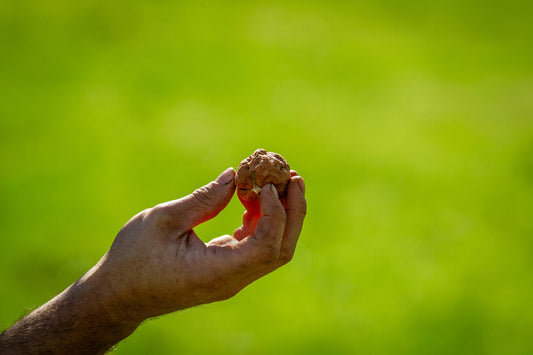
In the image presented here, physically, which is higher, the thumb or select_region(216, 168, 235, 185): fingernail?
select_region(216, 168, 235, 185): fingernail

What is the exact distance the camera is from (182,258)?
1.45 m

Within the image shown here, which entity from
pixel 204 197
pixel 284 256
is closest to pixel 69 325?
pixel 204 197

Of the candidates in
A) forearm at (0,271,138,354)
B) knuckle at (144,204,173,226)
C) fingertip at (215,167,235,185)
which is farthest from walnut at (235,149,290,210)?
forearm at (0,271,138,354)

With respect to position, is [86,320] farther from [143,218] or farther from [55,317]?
[143,218]

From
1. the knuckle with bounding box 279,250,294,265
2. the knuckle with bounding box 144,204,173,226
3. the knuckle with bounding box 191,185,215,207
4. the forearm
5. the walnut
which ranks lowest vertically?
the forearm

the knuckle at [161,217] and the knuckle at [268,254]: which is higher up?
the knuckle at [161,217]

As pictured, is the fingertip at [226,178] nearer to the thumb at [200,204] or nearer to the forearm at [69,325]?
the thumb at [200,204]

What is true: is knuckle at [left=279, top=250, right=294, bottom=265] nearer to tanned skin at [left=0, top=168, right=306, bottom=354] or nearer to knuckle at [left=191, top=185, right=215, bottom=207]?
tanned skin at [left=0, top=168, right=306, bottom=354]

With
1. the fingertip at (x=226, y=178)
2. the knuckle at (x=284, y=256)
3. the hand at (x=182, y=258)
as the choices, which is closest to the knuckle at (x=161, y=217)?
Result: the hand at (x=182, y=258)

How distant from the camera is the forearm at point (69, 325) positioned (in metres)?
1.52

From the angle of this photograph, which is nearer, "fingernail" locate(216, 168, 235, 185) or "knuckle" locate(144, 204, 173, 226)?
"knuckle" locate(144, 204, 173, 226)

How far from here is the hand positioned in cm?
144

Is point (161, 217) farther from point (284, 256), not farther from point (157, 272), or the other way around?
point (284, 256)

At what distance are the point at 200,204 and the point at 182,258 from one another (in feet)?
0.56
